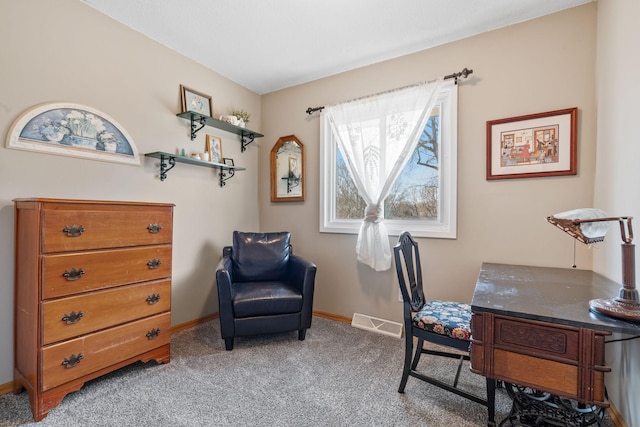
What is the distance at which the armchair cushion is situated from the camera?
225 centimetres

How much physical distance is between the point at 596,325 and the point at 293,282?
2.10 metres

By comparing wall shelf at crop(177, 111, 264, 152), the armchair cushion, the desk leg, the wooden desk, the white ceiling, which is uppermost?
the white ceiling

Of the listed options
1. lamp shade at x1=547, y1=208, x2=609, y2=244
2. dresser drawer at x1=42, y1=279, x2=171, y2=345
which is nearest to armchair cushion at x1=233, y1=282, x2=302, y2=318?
dresser drawer at x1=42, y1=279, x2=171, y2=345

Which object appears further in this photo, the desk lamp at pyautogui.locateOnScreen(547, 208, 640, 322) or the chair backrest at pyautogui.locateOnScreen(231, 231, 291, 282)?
the chair backrest at pyautogui.locateOnScreen(231, 231, 291, 282)

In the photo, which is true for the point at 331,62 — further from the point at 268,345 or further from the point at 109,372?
the point at 109,372

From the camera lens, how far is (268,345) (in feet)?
7.72

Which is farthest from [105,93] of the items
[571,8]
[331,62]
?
[571,8]

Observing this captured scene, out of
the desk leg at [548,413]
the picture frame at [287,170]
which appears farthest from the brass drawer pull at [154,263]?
the desk leg at [548,413]

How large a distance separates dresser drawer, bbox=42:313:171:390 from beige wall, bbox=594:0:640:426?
268 centimetres

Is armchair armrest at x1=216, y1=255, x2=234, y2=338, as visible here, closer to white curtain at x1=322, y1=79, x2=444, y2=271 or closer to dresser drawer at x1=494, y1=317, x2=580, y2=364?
white curtain at x1=322, y1=79, x2=444, y2=271

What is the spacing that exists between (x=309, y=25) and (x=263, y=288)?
2171 millimetres

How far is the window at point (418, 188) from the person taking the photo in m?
2.44

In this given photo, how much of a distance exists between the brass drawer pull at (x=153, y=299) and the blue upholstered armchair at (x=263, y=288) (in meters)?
0.42

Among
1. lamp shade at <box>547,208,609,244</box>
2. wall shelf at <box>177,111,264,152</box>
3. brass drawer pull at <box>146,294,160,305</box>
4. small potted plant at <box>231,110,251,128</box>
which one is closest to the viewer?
lamp shade at <box>547,208,609,244</box>
